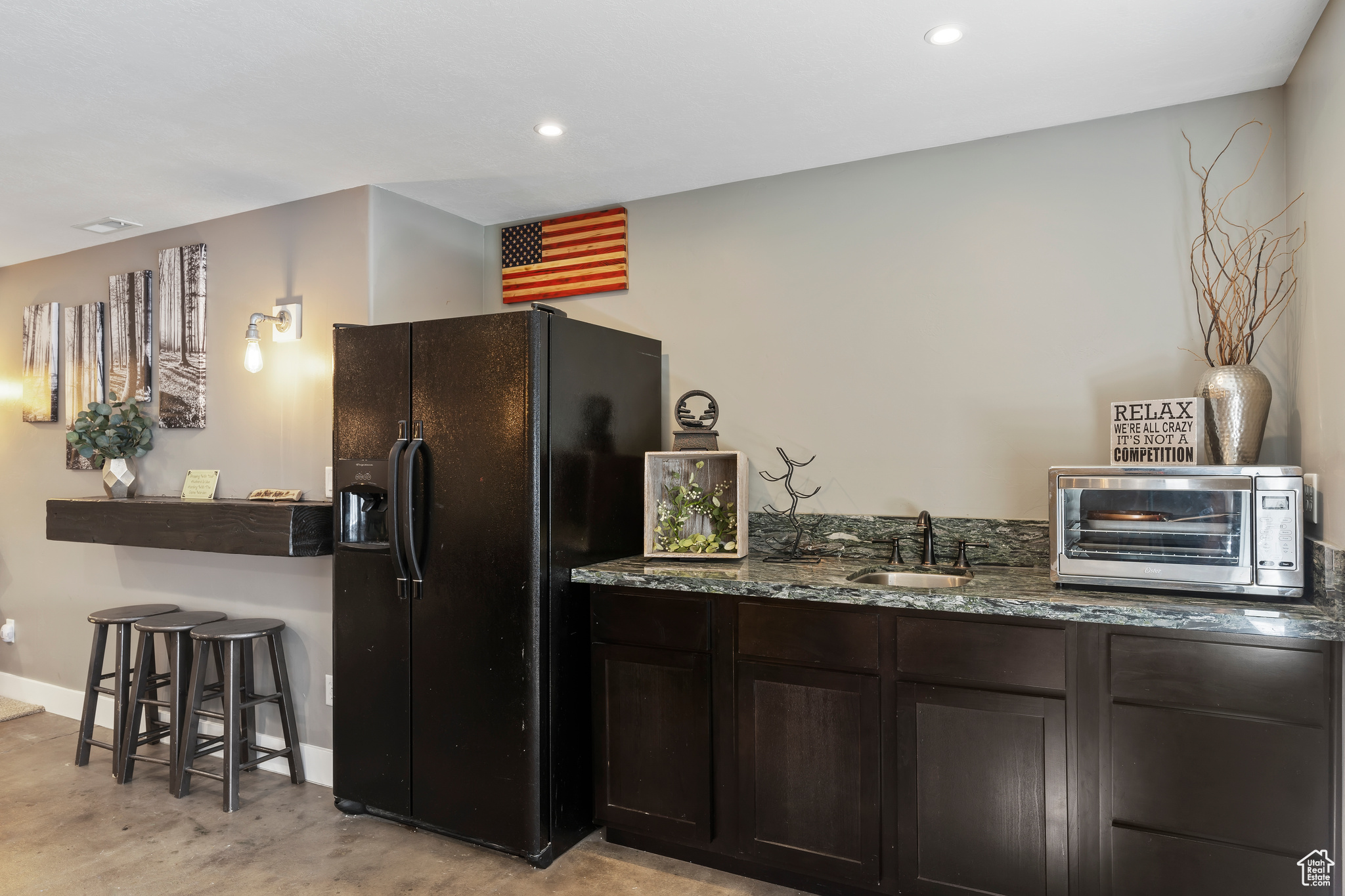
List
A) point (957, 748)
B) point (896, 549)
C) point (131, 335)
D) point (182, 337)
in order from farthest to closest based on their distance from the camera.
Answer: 1. point (131, 335)
2. point (182, 337)
3. point (896, 549)
4. point (957, 748)

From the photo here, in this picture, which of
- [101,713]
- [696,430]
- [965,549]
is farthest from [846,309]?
[101,713]

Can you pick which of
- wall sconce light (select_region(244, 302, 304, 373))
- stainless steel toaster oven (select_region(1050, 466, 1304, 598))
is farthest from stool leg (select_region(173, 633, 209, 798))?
stainless steel toaster oven (select_region(1050, 466, 1304, 598))

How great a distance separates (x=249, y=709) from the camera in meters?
3.69

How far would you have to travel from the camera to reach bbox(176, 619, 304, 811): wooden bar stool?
3.18 m

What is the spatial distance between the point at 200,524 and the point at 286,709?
897 millimetres

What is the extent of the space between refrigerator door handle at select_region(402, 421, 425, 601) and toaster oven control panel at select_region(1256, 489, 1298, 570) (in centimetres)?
264

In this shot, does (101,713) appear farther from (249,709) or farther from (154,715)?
(249,709)

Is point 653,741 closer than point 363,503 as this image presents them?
Yes

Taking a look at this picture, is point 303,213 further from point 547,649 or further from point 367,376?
point 547,649

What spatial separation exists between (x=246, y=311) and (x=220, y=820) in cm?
224

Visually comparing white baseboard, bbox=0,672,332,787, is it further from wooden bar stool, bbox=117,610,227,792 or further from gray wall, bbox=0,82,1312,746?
wooden bar stool, bbox=117,610,227,792

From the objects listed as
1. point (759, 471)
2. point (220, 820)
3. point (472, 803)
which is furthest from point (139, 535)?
point (759, 471)

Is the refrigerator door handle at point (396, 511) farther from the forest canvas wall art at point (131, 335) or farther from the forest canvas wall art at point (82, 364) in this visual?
the forest canvas wall art at point (82, 364)

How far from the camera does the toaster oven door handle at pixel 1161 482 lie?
2.16m
